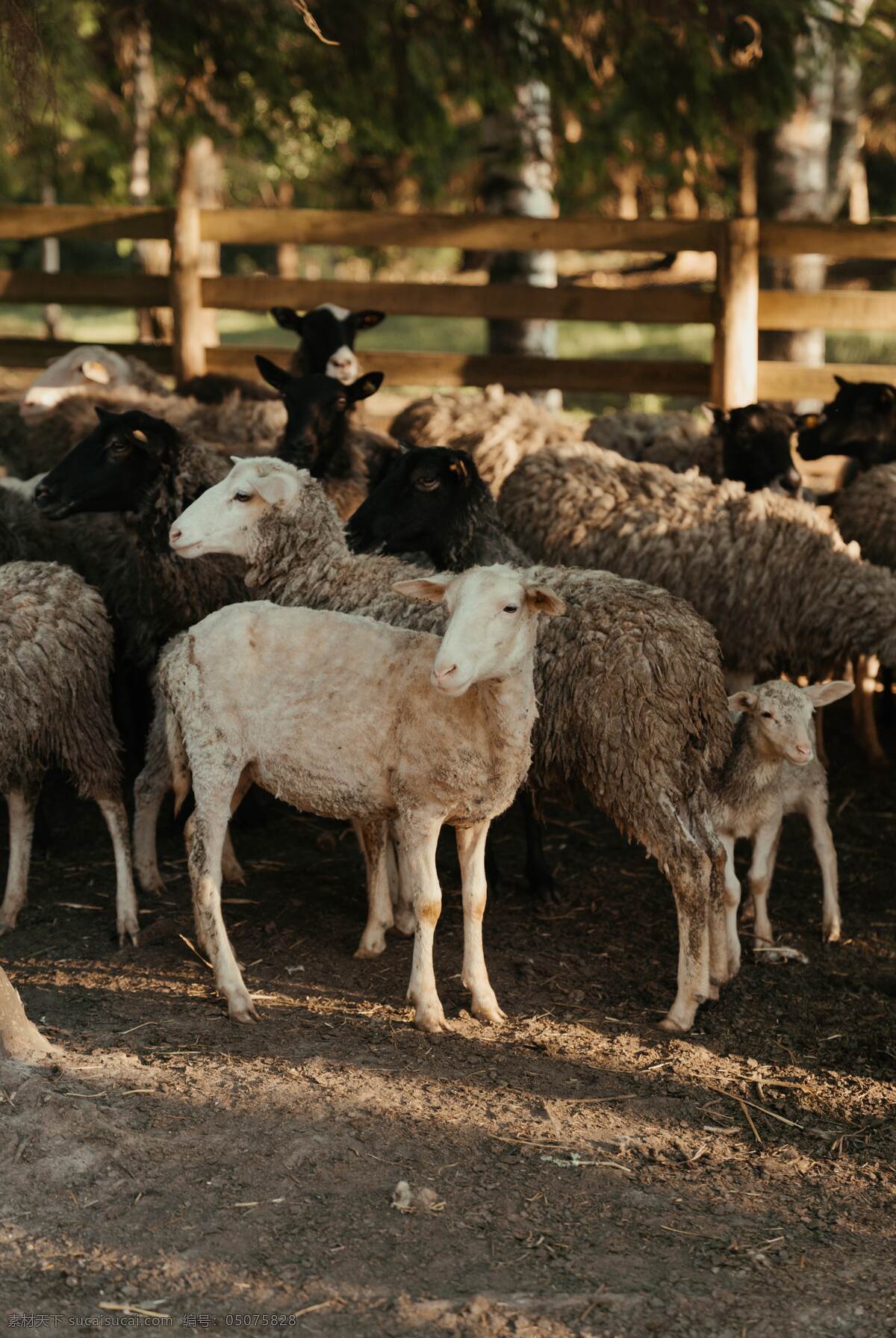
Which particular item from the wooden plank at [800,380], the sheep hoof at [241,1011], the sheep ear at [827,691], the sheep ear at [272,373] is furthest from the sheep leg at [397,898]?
the wooden plank at [800,380]

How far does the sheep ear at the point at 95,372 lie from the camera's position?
8.84m

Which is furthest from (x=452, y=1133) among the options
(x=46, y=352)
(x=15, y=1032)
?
(x=46, y=352)

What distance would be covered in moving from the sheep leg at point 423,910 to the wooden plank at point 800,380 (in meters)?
5.31

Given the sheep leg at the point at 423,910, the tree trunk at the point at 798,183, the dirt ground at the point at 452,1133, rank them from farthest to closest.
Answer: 1. the tree trunk at the point at 798,183
2. the sheep leg at the point at 423,910
3. the dirt ground at the point at 452,1133

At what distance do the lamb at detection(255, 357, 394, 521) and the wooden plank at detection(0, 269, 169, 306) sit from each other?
3.10 meters

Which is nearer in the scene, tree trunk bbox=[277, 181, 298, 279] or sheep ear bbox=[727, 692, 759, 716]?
sheep ear bbox=[727, 692, 759, 716]

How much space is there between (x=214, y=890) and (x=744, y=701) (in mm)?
1985

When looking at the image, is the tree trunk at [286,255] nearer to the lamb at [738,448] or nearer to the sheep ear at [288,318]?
the sheep ear at [288,318]

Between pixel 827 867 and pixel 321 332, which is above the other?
pixel 321 332

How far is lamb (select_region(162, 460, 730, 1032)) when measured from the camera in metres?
5.00

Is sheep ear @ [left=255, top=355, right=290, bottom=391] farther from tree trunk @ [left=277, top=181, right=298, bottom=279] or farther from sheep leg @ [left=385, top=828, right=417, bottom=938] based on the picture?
tree trunk @ [left=277, top=181, right=298, bottom=279]

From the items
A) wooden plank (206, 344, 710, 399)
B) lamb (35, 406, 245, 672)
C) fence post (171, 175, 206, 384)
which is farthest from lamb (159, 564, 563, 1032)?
fence post (171, 175, 206, 384)

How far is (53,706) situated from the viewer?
5551 mm

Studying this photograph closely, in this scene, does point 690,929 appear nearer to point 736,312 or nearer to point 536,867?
point 536,867
